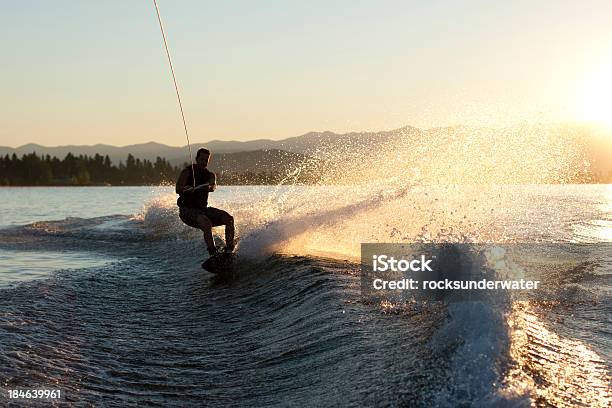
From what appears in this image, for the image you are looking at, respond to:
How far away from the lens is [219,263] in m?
13.9

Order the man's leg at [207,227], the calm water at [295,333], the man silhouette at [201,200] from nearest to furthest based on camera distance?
the calm water at [295,333] → the man silhouette at [201,200] → the man's leg at [207,227]

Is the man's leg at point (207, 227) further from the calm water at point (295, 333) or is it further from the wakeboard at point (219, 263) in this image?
the calm water at point (295, 333)

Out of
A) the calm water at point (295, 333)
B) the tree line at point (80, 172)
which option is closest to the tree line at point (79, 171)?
the tree line at point (80, 172)

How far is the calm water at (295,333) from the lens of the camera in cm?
561

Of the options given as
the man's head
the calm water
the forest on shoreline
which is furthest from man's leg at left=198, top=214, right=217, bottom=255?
the forest on shoreline

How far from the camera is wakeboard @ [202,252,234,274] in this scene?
13.9m

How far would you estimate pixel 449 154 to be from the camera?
19297 millimetres

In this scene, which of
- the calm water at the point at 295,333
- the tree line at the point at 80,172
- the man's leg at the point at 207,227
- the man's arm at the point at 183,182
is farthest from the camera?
the tree line at the point at 80,172

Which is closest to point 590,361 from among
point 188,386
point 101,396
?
point 188,386

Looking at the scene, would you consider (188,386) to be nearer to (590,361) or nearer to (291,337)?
(291,337)

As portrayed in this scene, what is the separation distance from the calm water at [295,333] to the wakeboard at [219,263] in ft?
1.07

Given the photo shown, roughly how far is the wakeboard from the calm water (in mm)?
326

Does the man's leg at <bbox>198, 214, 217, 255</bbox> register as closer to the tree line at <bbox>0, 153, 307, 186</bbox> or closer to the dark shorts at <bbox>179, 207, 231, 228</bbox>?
the dark shorts at <bbox>179, 207, 231, 228</bbox>

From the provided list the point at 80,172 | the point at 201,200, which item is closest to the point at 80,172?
the point at 80,172
